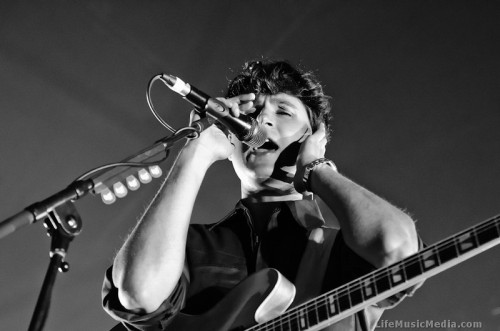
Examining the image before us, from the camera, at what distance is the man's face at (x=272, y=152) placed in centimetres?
191

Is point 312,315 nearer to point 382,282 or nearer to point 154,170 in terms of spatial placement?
point 382,282

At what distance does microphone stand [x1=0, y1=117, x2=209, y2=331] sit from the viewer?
121 centimetres

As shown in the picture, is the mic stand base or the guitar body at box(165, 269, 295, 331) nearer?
the mic stand base

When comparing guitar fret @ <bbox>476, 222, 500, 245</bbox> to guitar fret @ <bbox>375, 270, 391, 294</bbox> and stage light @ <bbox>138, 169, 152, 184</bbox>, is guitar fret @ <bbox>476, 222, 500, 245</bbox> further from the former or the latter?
stage light @ <bbox>138, 169, 152, 184</bbox>

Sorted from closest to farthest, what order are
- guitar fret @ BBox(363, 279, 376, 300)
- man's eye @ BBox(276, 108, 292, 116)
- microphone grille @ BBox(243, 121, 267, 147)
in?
guitar fret @ BBox(363, 279, 376, 300)
microphone grille @ BBox(243, 121, 267, 147)
man's eye @ BBox(276, 108, 292, 116)

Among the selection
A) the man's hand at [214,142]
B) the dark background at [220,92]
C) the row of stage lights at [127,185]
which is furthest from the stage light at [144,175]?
the dark background at [220,92]

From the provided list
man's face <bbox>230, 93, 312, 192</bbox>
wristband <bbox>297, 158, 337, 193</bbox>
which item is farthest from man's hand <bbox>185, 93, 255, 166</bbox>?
wristband <bbox>297, 158, 337, 193</bbox>

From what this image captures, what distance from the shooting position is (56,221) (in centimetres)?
131

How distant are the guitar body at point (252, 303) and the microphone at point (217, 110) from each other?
1.29ft

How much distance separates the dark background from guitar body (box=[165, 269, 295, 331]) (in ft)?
5.38

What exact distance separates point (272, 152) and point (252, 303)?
59cm

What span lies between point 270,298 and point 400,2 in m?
2.03

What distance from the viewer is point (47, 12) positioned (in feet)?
9.61

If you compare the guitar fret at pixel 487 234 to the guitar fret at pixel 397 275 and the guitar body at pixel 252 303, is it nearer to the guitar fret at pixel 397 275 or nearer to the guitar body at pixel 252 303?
the guitar fret at pixel 397 275
